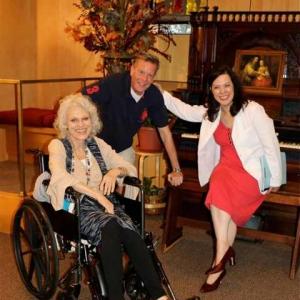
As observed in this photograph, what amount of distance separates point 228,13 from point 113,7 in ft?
2.73

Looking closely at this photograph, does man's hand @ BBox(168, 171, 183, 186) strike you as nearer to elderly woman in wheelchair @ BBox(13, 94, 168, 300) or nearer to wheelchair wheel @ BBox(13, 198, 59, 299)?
elderly woman in wheelchair @ BBox(13, 94, 168, 300)

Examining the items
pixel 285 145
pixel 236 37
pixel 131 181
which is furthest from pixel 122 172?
pixel 236 37

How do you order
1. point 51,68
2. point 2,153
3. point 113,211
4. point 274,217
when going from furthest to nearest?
point 51,68 < point 2,153 < point 274,217 < point 113,211

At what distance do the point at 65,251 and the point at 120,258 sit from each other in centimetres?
36

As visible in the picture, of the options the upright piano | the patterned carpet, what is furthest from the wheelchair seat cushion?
the upright piano

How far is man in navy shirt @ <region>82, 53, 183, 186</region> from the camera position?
Result: 2459 mm

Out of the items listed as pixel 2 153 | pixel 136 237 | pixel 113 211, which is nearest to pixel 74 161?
pixel 113 211

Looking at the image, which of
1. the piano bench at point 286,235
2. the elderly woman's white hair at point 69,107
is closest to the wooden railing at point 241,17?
the piano bench at point 286,235

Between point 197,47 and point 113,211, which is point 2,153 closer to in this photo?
point 197,47

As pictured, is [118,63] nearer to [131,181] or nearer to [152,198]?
[152,198]

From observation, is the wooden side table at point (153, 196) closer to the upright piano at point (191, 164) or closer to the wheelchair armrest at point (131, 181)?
the upright piano at point (191, 164)

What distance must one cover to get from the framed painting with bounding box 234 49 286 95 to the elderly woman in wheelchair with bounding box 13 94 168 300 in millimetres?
1303

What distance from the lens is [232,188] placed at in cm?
254

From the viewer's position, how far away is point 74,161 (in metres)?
2.27
